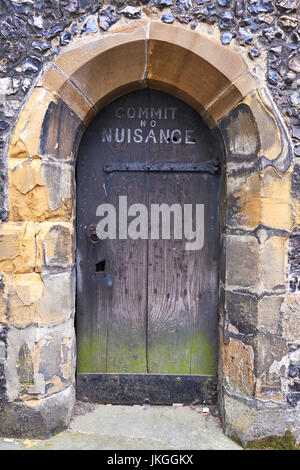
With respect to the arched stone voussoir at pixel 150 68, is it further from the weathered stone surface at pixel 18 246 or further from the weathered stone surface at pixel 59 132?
the weathered stone surface at pixel 18 246

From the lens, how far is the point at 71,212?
1.98 meters

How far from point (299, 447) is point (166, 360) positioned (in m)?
0.85

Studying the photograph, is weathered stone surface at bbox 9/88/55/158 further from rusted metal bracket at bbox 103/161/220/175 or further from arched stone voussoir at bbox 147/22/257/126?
arched stone voussoir at bbox 147/22/257/126

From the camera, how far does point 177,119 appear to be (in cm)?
213

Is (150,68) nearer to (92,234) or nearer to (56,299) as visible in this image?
(92,234)

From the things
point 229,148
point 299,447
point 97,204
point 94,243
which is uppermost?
point 229,148

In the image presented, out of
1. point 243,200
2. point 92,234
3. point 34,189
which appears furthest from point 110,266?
point 243,200

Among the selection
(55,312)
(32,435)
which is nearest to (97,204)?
(55,312)

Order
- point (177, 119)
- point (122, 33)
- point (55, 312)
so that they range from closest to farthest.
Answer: point (122, 33), point (55, 312), point (177, 119)

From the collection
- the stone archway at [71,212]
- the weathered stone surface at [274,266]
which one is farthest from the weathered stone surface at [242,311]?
the weathered stone surface at [274,266]

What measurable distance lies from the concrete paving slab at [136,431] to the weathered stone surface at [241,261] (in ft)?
2.82

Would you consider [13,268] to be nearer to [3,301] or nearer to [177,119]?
[3,301]

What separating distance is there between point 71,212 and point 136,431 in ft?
4.30

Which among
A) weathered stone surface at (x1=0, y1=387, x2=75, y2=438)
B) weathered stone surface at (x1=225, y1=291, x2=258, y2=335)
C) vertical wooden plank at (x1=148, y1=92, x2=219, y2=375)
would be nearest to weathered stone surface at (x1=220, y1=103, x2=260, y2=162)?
vertical wooden plank at (x1=148, y1=92, x2=219, y2=375)
